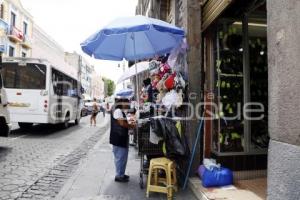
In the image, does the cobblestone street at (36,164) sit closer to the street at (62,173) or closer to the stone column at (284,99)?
the street at (62,173)

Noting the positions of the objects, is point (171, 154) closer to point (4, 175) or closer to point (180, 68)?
point (180, 68)

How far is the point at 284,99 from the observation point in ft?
10.9

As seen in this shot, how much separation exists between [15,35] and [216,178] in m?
31.2

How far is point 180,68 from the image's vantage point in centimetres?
706

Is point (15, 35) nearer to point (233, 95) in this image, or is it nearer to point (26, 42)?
point (26, 42)

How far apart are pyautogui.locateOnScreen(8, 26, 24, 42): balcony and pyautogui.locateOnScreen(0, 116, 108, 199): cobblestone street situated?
22254mm

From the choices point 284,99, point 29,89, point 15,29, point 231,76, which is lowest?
point 284,99

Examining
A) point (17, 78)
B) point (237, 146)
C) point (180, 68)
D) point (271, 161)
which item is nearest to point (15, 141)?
point (17, 78)

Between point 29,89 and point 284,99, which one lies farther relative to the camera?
point 29,89

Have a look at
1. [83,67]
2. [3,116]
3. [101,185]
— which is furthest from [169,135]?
[83,67]

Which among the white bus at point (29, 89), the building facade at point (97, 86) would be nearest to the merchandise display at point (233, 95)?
the white bus at point (29, 89)

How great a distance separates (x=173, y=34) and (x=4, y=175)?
170 inches

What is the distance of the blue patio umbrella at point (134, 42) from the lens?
5.85 meters

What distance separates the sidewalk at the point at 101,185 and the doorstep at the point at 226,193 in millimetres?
172
